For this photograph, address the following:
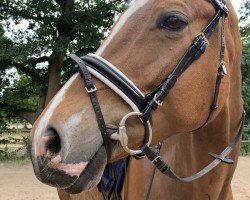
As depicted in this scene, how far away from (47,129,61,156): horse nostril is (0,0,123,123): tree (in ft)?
38.6

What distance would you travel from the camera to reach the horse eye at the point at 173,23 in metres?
1.93

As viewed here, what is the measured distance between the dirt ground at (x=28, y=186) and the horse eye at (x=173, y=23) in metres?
7.31

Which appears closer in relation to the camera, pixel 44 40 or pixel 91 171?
pixel 91 171

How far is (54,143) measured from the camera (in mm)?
1745

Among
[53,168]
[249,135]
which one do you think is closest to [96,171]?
[53,168]

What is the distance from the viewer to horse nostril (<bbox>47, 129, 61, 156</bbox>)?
1710mm

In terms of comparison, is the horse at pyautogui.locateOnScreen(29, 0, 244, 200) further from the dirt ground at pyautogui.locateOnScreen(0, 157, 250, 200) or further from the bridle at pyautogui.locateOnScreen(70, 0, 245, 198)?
the dirt ground at pyautogui.locateOnScreen(0, 157, 250, 200)

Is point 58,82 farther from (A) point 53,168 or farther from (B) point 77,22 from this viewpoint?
(A) point 53,168

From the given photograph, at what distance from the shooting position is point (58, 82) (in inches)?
587

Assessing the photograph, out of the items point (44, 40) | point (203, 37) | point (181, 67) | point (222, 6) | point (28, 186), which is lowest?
point (28, 186)

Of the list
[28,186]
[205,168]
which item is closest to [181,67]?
[205,168]

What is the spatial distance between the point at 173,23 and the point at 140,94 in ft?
1.34

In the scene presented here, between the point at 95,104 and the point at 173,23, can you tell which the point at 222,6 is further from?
the point at 95,104

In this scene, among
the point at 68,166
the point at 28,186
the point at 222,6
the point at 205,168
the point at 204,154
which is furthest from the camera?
the point at 28,186
